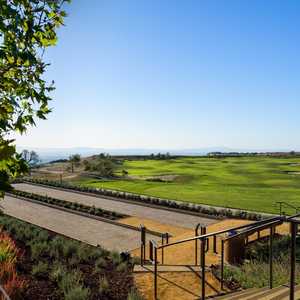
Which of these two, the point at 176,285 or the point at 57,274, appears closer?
the point at 57,274

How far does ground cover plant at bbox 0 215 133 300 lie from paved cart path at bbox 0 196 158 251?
405 centimetres

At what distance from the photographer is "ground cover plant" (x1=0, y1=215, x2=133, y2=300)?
704 cm

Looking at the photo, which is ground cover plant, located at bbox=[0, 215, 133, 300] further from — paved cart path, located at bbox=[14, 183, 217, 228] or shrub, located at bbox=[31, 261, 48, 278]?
paved cart path, located at bbox=[14, 183, 217, 228]

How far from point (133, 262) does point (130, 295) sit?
4331mm

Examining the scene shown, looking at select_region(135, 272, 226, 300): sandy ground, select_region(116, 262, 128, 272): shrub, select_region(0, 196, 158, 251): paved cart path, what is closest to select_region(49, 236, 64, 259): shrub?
select_region(116, 262, 128, 272): shrub

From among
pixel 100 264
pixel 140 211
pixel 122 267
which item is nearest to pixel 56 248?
pixel 100 264

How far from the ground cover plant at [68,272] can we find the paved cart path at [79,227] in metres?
4.05

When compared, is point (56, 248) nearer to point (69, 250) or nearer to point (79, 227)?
point (69, 250)

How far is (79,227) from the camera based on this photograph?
745 inches

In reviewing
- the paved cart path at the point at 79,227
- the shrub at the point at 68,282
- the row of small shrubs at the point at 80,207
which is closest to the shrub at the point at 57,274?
the shrub at the point at 68,282

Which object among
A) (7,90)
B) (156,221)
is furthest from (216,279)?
(156,221)

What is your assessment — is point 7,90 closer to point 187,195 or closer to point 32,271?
point 32,271

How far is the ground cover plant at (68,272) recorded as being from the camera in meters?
7.04

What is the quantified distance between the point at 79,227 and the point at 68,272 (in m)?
11.0
